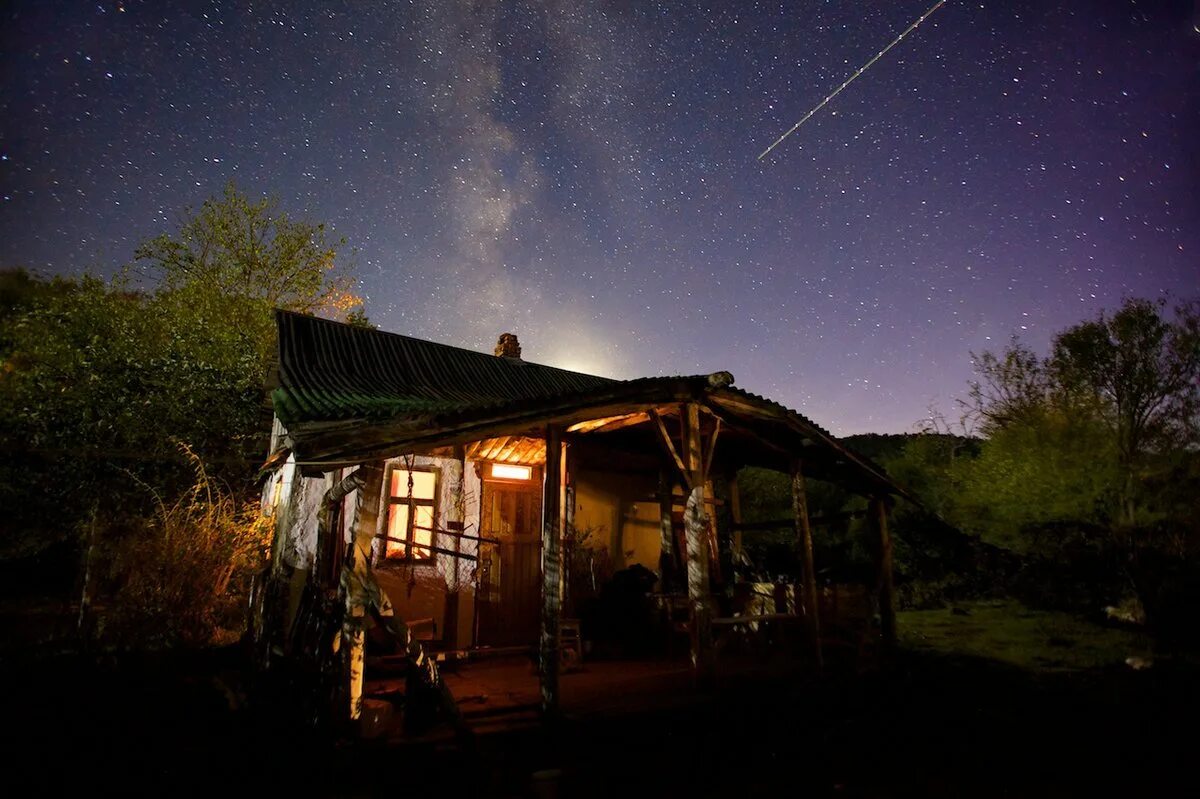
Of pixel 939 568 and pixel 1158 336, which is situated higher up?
pixel 1158 336

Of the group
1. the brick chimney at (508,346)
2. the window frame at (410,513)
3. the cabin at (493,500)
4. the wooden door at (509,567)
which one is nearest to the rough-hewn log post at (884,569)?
the cabin at (493,500)

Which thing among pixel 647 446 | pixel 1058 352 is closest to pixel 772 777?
pixel 647 446

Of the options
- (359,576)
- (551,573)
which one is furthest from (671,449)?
(359,576)

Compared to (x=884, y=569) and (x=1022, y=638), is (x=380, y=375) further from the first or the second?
(x=1022, y=638)

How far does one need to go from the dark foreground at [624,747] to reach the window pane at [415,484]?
132 inches

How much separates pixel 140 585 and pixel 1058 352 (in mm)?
26767

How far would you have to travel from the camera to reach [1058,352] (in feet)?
68.1

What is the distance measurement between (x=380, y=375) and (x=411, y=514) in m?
2.91

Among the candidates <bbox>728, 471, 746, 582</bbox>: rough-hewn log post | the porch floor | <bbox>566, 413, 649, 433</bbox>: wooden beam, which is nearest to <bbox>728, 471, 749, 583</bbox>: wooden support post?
<bbox>728, 471, 746, 582</bbox>: rough-hewn log post

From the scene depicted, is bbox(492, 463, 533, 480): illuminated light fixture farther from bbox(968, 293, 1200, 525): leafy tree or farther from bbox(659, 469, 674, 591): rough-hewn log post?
bbox(968, 293, 1200, 525): leafy tree

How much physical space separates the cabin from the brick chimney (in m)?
1.34

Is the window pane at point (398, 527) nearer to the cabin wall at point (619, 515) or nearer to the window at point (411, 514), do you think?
the window at point (411, 514)

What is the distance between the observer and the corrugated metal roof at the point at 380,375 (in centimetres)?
805

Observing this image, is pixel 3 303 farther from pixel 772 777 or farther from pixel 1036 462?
pixel 1036 462
